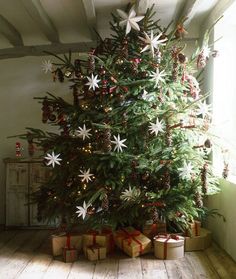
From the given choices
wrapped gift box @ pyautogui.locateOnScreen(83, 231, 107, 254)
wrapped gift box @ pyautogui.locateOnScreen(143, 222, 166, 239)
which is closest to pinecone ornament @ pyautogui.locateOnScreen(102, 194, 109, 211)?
wrapped gift box @ pyautogui.locateOnScreen(83, 231, 107, 254)

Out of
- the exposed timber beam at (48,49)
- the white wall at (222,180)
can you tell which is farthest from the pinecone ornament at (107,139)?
the exposed timber beam at (48,49)

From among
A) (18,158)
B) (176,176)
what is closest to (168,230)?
(176,176)

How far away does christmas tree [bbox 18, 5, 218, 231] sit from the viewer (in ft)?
10.7

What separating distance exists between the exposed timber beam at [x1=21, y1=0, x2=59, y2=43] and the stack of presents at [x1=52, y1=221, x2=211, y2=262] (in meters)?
2.15

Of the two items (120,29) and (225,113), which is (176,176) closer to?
(225,113)

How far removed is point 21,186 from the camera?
4.38m

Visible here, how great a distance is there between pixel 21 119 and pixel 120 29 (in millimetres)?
1877

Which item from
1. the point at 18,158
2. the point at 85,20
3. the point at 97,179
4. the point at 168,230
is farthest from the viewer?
the point at 18,158

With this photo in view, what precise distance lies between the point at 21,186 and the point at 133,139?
1.77 metres

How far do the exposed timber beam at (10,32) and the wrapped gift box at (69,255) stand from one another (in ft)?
7.99

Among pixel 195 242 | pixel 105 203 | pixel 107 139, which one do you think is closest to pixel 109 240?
pixel 105 203

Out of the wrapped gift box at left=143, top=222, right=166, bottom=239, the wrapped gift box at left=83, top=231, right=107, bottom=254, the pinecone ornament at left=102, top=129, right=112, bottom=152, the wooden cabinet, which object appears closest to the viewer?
the pinecone ornament at left=102, top=129, right=112, bottom=152

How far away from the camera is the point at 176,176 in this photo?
3.48 m

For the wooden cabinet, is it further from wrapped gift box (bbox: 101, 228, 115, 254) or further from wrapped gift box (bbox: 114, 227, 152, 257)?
wrapped gift box (bbox: 114, 227, 152, 257)
